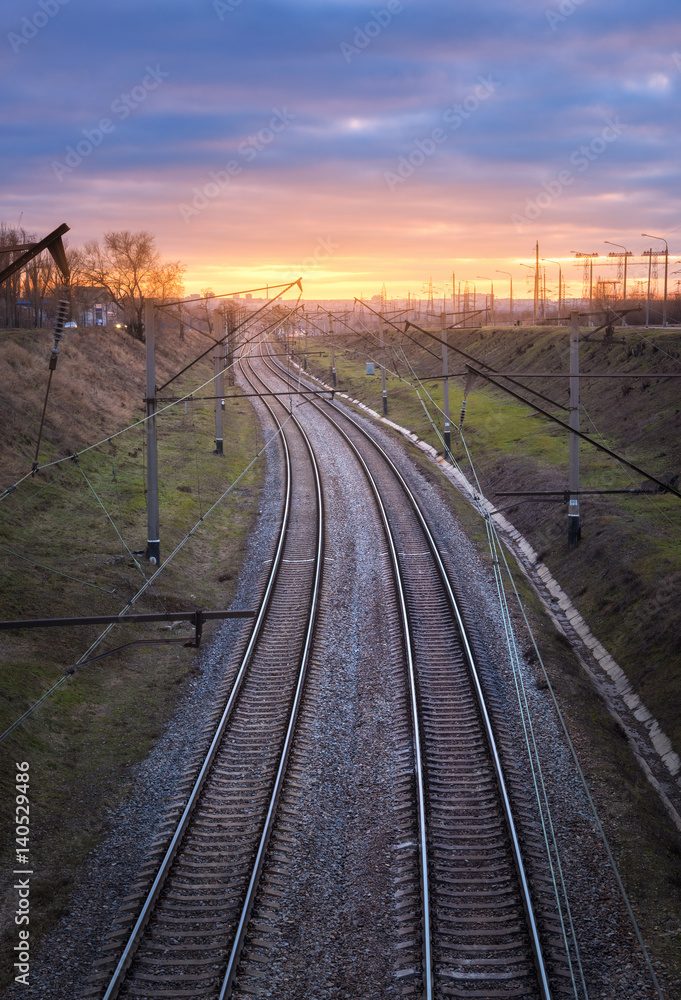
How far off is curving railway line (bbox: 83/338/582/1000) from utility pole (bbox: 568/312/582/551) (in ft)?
21.8

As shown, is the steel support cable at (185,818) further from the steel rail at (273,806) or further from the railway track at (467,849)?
the railway track at (467,849)

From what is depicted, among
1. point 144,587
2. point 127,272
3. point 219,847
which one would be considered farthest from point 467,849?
point 127,272

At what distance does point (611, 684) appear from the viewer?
1611 cm

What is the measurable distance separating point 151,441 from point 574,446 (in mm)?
10974

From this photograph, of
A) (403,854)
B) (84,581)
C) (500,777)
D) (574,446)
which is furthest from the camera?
(574,446)

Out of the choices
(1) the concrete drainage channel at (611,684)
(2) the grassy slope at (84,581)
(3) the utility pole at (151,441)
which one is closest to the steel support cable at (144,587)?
(2) the grassy slope at (84,581)

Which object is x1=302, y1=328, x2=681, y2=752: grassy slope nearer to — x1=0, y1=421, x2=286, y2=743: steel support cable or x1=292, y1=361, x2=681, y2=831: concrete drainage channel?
x1=292, y1=361, x2=681, y2=831: concrete drainage channel

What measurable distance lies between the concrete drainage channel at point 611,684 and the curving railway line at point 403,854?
8.36 feet

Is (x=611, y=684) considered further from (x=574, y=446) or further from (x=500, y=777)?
(x=574, y=446)

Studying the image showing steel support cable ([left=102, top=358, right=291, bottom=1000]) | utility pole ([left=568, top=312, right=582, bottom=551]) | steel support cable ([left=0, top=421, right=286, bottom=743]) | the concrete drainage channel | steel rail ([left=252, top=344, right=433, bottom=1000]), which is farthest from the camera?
utility pole ([left=568, top=312, right=582, bottom=551])

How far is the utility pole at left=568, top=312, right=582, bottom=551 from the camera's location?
2056cm

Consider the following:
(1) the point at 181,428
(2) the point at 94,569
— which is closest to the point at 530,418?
(1) the point at 181,428

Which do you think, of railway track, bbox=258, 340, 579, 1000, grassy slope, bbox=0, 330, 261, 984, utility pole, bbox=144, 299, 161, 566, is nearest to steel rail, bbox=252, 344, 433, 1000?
railway track, bbox=258, 340, 579, 1000

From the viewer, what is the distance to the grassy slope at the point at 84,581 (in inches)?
447
